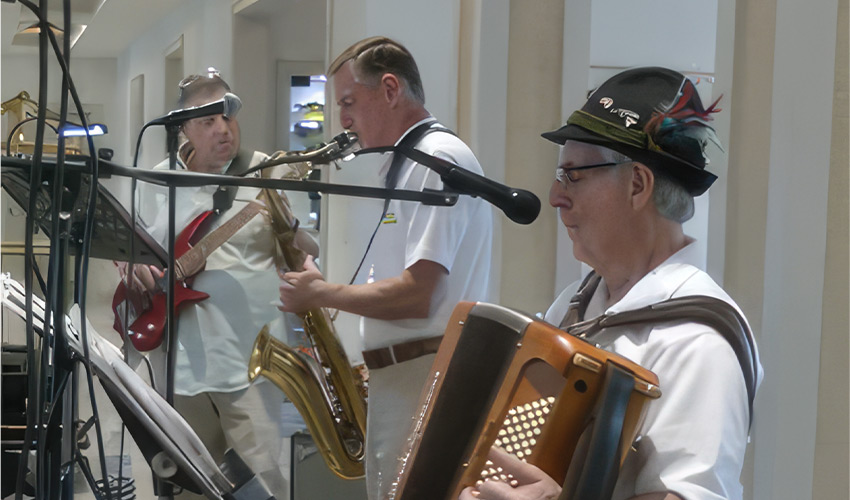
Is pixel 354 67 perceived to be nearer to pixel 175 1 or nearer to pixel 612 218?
pixel 612 218

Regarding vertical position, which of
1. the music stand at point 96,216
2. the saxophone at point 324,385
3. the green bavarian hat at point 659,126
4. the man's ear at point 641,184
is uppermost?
the green bavarian hat at point 659,126

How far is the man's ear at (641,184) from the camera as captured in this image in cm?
130

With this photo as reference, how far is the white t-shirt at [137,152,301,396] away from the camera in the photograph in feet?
8.46

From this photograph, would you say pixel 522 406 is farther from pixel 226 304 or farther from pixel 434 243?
pixel 226 304

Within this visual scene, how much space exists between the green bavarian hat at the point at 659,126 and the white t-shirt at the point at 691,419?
197 millimetres

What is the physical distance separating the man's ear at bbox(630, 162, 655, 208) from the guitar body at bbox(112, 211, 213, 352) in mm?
1513

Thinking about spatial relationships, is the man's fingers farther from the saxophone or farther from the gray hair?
the saxophone

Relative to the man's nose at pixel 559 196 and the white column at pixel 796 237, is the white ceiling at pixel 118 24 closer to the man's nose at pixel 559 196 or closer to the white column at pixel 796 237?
the white column at pixel 796 237

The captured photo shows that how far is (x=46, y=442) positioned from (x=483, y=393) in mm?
542

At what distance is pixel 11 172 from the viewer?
3.56 feet

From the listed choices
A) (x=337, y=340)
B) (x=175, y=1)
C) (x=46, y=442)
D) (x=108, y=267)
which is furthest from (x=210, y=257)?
(x=175, y=1)

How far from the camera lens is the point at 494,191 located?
4.36 ft

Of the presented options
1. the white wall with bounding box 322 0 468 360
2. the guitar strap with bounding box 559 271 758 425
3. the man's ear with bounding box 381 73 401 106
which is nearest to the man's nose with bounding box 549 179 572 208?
the guitar strap with bounding box 559 271 758 425

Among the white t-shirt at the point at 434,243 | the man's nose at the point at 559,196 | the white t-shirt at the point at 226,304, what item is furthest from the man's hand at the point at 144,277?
the man's nose at the point at 559,196
